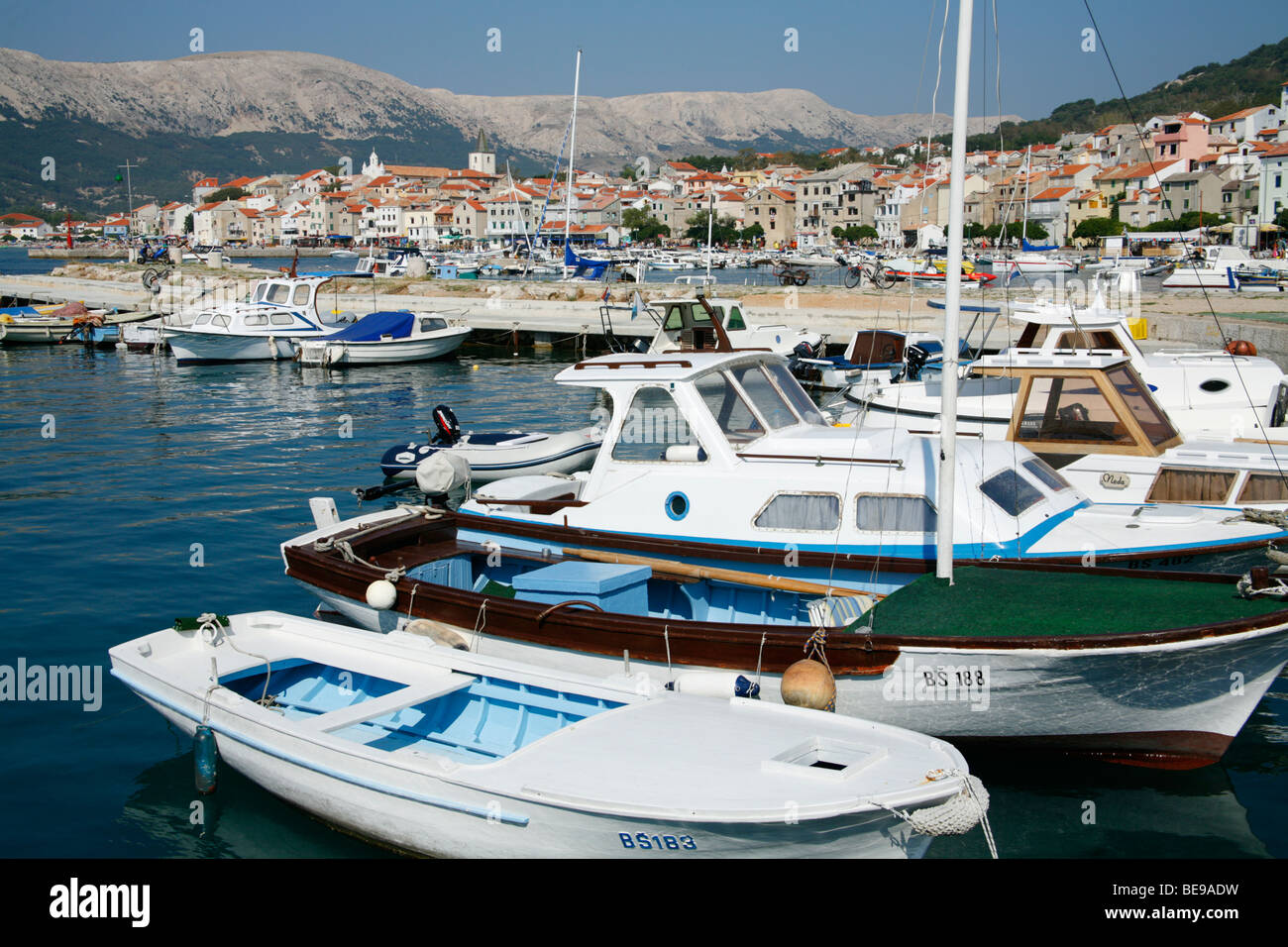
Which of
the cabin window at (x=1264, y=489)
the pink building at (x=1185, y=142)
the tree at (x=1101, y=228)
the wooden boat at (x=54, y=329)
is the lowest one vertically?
the cabin window at (x=1264, y=489)

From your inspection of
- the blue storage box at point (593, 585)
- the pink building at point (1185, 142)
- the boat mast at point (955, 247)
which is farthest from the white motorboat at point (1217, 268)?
the pink building at point (1185, 142)

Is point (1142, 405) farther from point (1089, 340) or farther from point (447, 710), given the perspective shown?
point (447, 710)

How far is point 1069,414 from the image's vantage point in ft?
42.3

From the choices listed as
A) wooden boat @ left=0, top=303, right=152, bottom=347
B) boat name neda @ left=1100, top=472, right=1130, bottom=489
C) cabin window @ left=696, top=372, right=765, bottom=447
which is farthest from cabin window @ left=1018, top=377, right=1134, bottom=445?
wooden boat @ left=0, top=303, right=152, bottom=347

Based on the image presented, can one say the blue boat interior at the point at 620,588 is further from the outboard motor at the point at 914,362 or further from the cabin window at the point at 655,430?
the outboard motor at the point at 914,362

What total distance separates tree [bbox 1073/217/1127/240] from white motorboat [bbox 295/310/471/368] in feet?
271

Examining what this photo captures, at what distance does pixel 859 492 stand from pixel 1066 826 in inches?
131

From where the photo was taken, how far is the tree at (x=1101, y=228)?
325 ft

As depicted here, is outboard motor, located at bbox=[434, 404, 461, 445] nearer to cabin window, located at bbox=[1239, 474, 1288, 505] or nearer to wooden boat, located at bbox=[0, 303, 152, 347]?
cabin window, located at bbox=[1239, 474, 1288, 505]

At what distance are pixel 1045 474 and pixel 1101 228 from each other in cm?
10115

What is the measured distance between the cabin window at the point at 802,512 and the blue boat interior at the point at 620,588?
0.65 m
